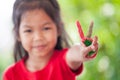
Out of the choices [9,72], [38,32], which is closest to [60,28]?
[38,32]

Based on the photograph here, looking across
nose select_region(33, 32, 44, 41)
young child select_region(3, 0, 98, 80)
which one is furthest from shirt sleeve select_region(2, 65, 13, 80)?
nose select_region(33, 32, 44, 41)

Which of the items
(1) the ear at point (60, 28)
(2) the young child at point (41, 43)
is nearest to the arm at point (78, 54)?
(2) the young child at point (41, 43)

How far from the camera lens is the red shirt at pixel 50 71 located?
2.78 feet

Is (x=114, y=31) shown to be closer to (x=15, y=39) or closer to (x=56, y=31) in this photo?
(x=56, y=31)

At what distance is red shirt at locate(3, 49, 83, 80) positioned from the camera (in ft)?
2.78

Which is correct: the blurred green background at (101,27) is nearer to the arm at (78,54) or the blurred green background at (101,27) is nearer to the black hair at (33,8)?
the black hair at (33,8)

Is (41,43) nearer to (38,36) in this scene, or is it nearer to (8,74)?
(38,36)

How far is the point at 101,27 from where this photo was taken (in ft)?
3.15

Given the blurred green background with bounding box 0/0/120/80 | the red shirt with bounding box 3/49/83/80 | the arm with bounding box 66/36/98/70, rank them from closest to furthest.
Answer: the arm with bounding box 66/36/98/70 → the red shirt with bounding box 3/49/83/80 → the blurred green background with bounding box 0/0/120/80

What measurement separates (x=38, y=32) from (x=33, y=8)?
70 millimetres

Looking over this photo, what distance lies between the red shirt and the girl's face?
4cm

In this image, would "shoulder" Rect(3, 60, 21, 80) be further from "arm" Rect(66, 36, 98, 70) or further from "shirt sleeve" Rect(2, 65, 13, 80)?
"arm" Rect(66, 36, 98, 70)

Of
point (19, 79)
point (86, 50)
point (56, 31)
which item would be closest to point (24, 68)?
→ point (19, 79)

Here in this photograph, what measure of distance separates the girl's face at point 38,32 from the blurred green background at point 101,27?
0.09 m
